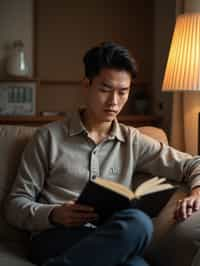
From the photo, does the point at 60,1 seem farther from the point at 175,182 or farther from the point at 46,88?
the point at 175,182

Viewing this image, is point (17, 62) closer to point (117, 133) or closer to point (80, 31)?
point (80, 31)

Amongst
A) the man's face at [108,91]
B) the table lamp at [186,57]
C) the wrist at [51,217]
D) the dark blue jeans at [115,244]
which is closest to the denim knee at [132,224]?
the dark blue jeans at [115,244]

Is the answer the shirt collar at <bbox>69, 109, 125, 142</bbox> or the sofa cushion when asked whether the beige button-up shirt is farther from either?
the sofa cushion

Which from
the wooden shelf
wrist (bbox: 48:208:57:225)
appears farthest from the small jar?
wrist (bbox: 48:208:57:225)

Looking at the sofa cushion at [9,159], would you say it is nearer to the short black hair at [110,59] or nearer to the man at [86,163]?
the man at [86,163]

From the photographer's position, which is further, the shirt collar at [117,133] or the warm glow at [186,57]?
the warm glow at [186,57]

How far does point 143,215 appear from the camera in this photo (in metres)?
1.30

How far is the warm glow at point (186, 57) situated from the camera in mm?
1981

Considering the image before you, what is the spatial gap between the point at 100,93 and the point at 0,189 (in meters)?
0.49

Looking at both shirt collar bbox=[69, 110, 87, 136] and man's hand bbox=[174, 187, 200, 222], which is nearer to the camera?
man's hand bbox=[174, 187, 200, 222]

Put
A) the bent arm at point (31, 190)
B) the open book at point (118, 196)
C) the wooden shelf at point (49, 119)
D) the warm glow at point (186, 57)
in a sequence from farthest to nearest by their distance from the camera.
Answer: the wooden shelf at point (49, 119), the warm glow at point (186, 57), the bent arm at point (31, 190), the open book at point (118, 196)

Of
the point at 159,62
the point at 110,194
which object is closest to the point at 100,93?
the point at 110,194

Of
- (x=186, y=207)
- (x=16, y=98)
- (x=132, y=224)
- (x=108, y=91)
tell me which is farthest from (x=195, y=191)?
(x=16, y=98)

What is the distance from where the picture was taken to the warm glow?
1981mm
